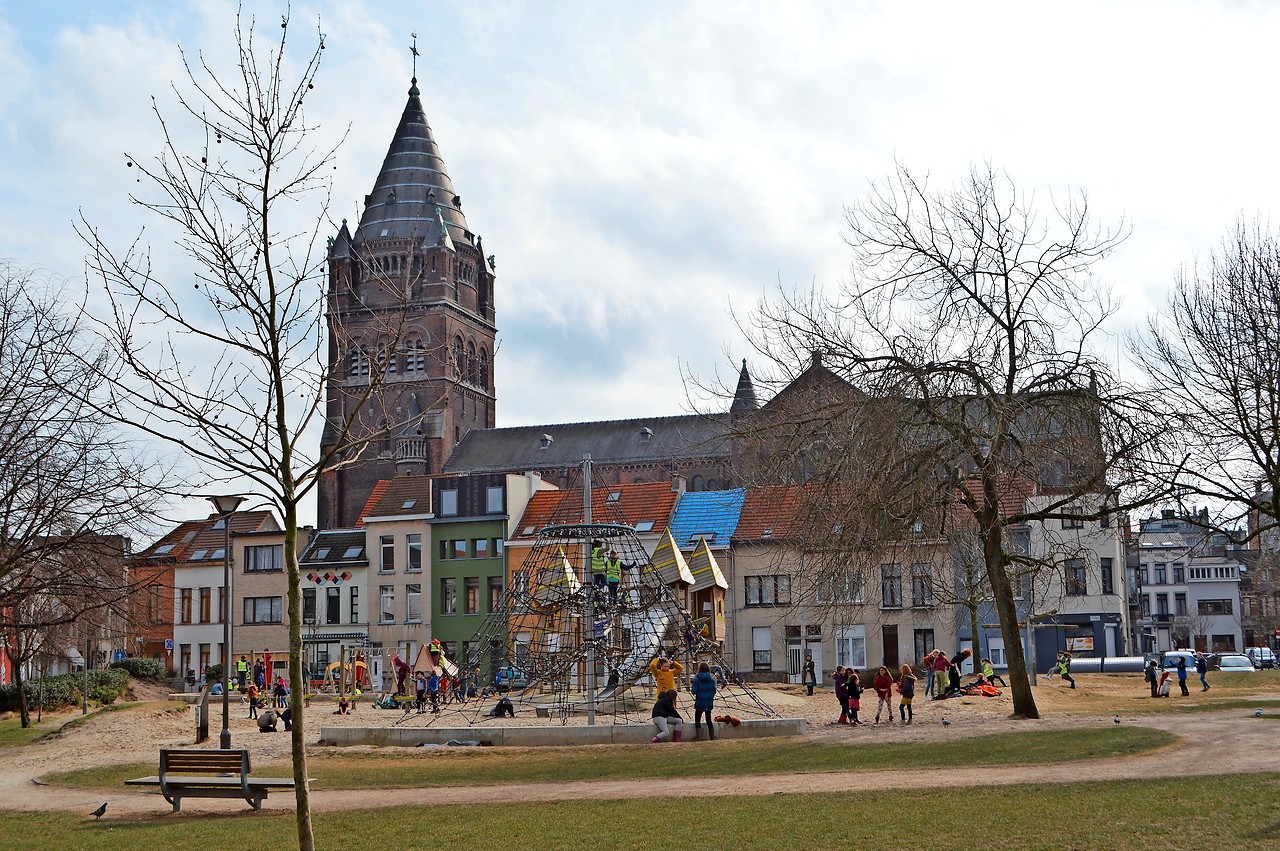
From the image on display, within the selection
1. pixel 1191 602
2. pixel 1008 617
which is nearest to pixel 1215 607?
pixel 1191 602

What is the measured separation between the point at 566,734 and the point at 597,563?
222 inches

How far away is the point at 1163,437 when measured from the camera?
25906 mm

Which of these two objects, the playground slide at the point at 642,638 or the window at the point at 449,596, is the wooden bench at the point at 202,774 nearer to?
the playground slide at the point at 642,638

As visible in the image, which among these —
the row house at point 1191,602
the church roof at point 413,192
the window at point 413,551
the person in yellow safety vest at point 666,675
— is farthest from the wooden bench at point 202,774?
the row house at point 1191,602

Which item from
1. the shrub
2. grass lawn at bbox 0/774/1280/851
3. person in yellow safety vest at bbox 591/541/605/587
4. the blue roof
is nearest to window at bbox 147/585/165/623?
the shrub

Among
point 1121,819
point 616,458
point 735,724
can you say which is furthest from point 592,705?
point 616,458

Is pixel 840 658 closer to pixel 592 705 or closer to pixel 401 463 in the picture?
pixel 592 705

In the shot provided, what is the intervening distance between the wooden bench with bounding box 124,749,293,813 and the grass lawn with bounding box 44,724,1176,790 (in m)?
2.76

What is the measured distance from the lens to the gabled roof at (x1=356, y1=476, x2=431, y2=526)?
67.9 meters

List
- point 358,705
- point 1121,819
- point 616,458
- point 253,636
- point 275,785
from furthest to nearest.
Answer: point 616,458, point 253,636, point 358,705, point 275,785, point 1121,819

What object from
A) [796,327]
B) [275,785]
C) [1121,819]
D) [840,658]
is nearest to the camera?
[1121,819]

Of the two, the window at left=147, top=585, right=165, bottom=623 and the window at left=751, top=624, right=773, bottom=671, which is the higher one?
the window at left=147, top=585, right=165, bottom=623

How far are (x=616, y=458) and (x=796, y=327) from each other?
76621 mm

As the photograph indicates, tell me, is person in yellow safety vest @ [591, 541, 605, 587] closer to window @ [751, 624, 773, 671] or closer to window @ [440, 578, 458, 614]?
window @ [751, 624, 773, 671]
